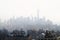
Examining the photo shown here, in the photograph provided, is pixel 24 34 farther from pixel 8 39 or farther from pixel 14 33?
pixel 8 39

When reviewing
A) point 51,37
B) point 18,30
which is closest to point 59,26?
point 51,37

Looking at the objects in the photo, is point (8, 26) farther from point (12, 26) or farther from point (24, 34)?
point (24, 34)

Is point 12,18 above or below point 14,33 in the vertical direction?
above

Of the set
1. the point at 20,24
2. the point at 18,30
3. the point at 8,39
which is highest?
the point at 20,24

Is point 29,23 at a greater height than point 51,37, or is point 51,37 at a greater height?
point 29,23

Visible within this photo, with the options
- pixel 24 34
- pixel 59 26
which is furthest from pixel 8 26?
pixel 59 26

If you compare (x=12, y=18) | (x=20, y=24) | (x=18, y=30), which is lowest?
(x=18, y=30)


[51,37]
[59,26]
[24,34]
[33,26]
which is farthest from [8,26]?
[59,26]

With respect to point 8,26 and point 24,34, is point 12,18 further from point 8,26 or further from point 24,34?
point 24,34
